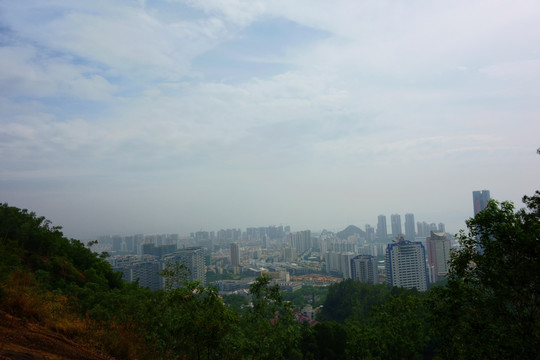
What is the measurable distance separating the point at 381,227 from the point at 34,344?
10440 centimetres

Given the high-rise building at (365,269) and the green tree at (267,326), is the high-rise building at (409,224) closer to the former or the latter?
the high-rise building at (365,269)

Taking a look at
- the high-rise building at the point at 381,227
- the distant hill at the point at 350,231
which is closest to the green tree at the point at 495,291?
the high-rise building at the point at 381,227

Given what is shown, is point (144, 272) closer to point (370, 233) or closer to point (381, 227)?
point (381, 227)

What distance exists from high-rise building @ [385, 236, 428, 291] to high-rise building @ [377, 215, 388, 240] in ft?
211

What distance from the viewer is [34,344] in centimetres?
248

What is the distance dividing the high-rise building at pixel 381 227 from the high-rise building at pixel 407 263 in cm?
6438

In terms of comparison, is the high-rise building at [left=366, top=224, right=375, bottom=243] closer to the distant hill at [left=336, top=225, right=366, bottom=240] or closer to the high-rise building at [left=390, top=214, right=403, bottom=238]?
the high-rise building at [left=390, top=214, right=403, bottom=238]

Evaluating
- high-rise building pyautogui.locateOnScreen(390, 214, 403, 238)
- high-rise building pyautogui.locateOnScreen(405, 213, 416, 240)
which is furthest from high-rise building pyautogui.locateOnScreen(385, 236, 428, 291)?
high-rise building pyautogui.locateOnScreen(390, 214, 403, 238)

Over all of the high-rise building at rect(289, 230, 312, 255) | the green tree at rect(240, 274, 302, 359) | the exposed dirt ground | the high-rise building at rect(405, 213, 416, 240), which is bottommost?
the high-rise building at rect(289, 230, 312, 255)

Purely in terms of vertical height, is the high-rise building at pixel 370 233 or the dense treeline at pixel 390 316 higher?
the dense treeline at pixel 390 316

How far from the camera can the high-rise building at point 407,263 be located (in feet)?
116

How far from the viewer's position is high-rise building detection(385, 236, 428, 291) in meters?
35.2

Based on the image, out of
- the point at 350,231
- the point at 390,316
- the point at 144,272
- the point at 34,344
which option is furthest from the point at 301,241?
the point at 34,344

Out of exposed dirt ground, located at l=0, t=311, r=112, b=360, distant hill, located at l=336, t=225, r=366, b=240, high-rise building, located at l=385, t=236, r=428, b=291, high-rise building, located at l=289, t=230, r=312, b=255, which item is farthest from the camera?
distant hill, located at l=336, t=225, r=366, b=240
